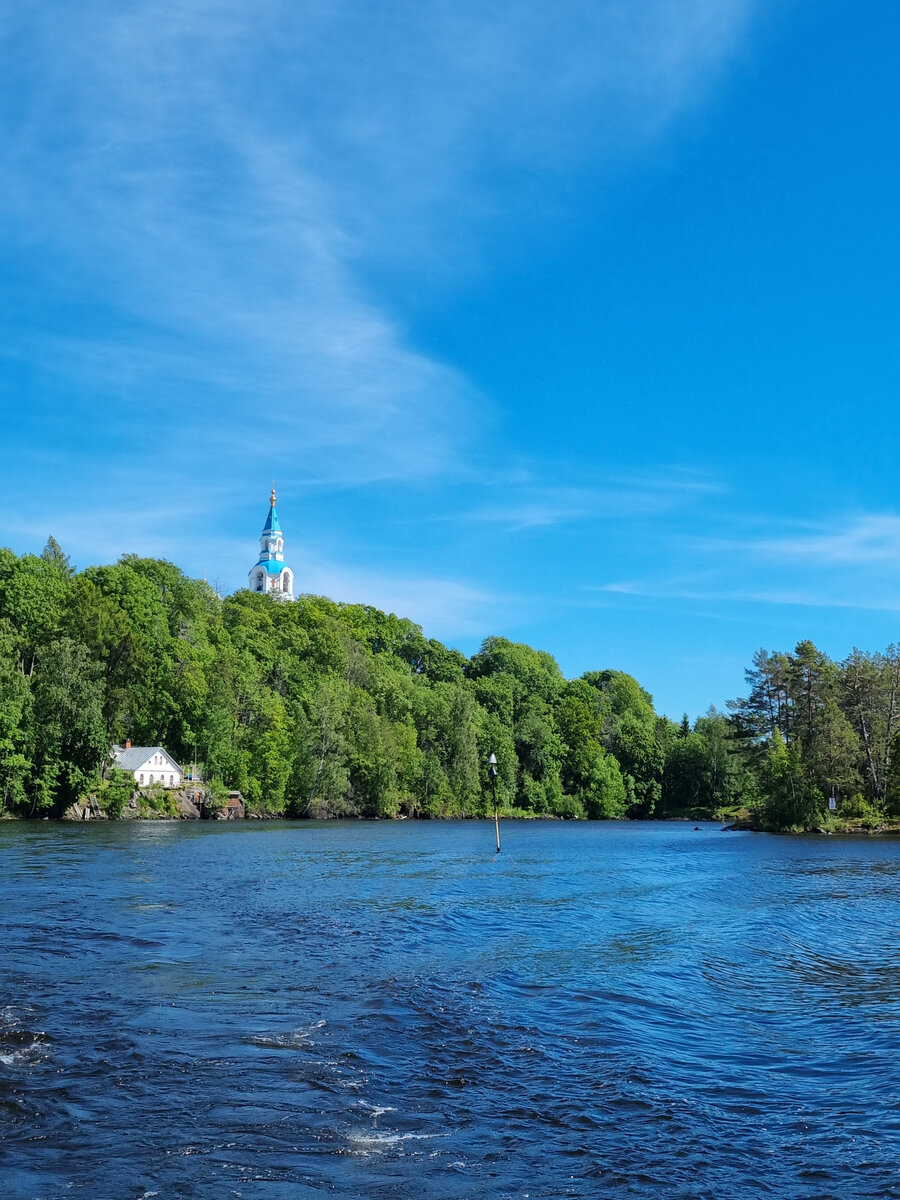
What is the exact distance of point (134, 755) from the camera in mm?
83000

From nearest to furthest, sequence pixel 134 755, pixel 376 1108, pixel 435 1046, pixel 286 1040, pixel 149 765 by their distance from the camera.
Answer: pixel 376 1108 → pixel 286 1040 → pixel 435 1046 → pixel 134 755 → pixel 149 765

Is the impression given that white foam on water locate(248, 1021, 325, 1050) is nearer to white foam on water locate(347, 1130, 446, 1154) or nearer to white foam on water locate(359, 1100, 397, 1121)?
white foam on water locate(359, 1100, 397, 1121)

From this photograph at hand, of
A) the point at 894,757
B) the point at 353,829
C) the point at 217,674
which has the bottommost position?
the point at 353,829

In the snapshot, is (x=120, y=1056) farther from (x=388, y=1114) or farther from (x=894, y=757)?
(x=894, y=757)

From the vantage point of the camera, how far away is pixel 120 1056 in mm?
11539

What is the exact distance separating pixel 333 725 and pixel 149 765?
18466 millimetres

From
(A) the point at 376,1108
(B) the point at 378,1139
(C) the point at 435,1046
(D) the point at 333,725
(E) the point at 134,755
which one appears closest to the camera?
(B) the point at 378,1139

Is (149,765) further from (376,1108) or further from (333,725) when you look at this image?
(376,1108)

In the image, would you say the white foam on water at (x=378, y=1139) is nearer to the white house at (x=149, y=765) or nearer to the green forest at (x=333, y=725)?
the green forest at (x=333, y=725)

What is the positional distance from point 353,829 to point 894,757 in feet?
146

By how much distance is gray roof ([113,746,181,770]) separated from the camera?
81.5 meters

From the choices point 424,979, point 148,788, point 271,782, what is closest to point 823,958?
point 424,979

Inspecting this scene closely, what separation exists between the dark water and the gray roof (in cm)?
5314

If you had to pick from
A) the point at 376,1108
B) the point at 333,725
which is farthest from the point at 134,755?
the point at 376,1108
